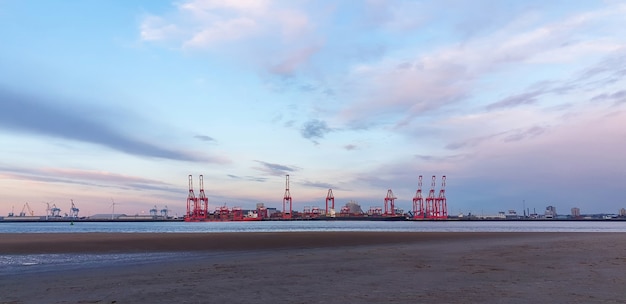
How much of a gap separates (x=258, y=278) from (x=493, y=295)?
711 centimetres

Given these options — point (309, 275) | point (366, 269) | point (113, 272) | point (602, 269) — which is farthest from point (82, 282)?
point (602, 269)

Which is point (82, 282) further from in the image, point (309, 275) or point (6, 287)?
point (309, 275)

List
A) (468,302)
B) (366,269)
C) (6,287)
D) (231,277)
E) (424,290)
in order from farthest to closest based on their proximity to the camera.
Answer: (366,269)
(231,277)
(6,287)
(424,290)
(468,302)

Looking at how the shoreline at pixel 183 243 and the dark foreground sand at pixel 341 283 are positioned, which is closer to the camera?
the dark foreground sand at pixel 341 283

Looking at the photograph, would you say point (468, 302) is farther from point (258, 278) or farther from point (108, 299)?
point (108, 299)

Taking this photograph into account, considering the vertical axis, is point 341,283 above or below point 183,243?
above

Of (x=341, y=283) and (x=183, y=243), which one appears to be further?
(x=183, y=243)

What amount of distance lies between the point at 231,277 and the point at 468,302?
7888mm

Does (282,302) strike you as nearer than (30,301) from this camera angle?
Yes

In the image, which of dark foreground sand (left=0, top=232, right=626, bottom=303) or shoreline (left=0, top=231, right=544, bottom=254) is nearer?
dark foreground sand (left=0, top=232, right=626, bottom=303)

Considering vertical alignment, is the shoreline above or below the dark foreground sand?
below

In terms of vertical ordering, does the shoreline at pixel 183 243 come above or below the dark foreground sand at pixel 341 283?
below

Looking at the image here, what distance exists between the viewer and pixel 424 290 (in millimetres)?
11602

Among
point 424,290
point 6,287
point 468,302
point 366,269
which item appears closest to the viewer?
point 468,302
